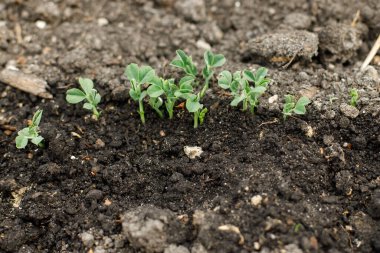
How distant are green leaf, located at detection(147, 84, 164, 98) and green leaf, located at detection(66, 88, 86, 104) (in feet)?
1.13

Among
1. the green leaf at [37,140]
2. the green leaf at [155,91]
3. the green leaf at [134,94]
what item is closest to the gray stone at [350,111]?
the green leaf at [155,91]

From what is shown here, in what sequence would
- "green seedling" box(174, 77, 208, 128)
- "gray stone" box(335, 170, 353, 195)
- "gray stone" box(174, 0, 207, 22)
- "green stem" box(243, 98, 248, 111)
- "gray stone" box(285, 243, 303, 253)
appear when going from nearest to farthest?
"gray stone" box(285, 243, 303, 253) → "gray stone" box(335, 170, 353, 195) → "green seedling" box(174, 77, 208, 128) → "green stem" box(243, 98, 248, 111) → "gray stone" box(174, 0, 207, 22)

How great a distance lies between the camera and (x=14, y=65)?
2.83m

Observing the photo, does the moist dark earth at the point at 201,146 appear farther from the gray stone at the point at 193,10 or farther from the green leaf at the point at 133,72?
the green leaf at the point at 133,72

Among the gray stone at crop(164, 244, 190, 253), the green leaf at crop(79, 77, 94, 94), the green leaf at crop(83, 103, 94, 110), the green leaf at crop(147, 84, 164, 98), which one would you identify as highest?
the green leaf at crop(147, 84, 164, 98)

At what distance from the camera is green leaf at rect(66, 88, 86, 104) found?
7.84ft

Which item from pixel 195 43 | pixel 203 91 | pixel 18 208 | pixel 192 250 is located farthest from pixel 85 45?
pixel 192 250

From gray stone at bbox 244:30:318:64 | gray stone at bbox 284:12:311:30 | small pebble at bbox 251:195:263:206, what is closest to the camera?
small pebble at bbox 251:195:263:206

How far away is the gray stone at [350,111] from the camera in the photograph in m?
2.33

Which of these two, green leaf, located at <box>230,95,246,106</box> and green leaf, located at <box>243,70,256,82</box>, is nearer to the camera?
green leaf, located at <box>230,95,246,106</box>

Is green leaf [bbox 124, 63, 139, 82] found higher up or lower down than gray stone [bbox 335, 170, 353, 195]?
higher up

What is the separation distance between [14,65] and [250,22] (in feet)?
4.68

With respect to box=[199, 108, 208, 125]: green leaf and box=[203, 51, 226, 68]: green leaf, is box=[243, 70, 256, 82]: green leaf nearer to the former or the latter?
box=[203, 51, 226, 68]: green leaf

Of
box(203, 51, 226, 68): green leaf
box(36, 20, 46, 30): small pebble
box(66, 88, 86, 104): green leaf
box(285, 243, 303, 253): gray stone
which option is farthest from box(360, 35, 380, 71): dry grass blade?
box(36, 20, 46, 30): small pebble
